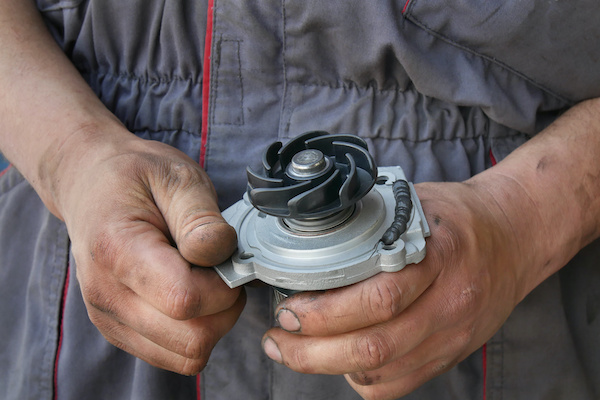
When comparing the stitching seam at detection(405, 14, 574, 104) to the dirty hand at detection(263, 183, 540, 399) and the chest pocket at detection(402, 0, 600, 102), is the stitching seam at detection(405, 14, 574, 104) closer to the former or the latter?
the chest pocket at detection(402, 0, 600, 102)

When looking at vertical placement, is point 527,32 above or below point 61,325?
above

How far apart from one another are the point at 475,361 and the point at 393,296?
17.3 inches

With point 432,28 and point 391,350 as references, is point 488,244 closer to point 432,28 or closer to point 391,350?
point 391,350

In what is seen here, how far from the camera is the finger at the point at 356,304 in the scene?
26.2 inches

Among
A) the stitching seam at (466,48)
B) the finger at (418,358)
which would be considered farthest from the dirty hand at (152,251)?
the stitching seam at (466,48)

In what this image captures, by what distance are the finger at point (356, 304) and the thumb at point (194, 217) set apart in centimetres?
12

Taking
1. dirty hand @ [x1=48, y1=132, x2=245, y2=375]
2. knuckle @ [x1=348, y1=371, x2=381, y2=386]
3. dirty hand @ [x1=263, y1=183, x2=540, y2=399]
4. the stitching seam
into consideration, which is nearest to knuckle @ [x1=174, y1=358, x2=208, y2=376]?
dirty hand @ [x1=48, y1=132, x2=245, y2=375]

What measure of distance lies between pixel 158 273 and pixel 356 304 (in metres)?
0.27

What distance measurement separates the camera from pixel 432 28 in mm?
877

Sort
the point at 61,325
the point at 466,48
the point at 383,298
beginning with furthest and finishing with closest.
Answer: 1. the point at 61,325
2. the point at 466,48
3. the point at 383,298

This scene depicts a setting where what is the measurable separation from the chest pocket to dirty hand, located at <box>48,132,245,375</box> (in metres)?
0.49

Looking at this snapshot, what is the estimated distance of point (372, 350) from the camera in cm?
69

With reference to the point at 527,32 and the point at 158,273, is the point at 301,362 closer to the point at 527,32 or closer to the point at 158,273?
the point at 158,273

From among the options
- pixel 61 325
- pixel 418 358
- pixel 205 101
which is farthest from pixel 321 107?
pixel 61 325
